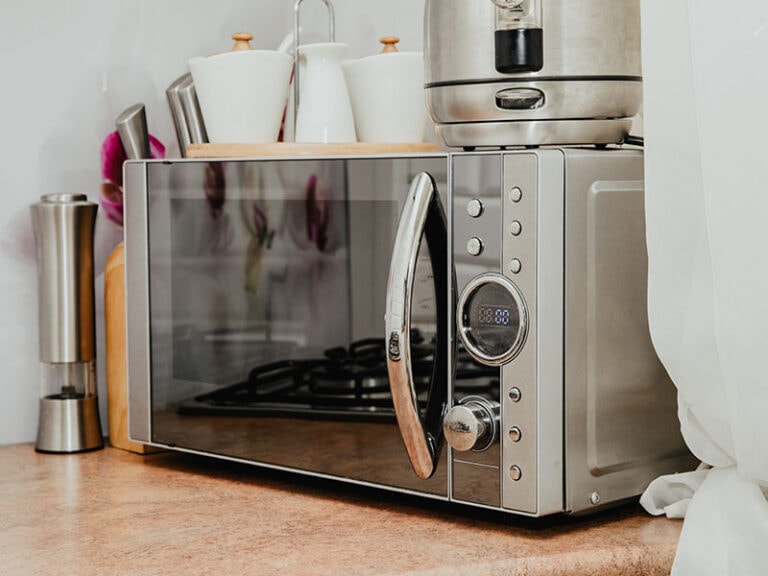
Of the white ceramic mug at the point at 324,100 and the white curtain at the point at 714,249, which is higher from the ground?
the white ceramic mug at the point at 324,100

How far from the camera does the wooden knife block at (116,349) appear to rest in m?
1.37

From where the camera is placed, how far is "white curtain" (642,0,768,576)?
877 mm

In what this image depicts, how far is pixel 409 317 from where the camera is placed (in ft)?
→ 3.30

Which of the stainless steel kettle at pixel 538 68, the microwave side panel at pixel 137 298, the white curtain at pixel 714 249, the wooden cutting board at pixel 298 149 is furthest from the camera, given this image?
the microwave side panel at pixel 137 298

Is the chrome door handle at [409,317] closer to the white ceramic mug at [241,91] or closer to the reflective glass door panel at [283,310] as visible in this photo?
the reflective glass door panel at [283,310]

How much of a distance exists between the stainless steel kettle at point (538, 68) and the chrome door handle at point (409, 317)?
0.27 ft

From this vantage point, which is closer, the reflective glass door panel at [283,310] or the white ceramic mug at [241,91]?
the reflective glass door panel at [283,310]

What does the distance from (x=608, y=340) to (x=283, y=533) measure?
1.06 ft

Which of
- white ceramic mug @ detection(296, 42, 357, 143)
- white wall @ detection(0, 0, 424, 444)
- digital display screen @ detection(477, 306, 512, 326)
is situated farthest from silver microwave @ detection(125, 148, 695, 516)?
white wall @ detection(0, 0, 424, 444)

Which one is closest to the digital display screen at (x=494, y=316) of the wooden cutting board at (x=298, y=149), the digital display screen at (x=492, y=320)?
the digital display screen at (x=492, y=320)

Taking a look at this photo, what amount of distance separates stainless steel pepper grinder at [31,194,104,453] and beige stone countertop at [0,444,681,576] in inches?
5.7

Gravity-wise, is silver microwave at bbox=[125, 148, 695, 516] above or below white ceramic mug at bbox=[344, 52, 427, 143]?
below

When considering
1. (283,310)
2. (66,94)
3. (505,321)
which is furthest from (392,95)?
(66,94)

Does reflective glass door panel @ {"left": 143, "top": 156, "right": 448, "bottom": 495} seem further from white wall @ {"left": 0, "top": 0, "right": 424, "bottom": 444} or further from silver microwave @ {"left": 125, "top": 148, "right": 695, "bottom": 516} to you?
white wall @ {"left": 0, "top": 0, "right": 424, "bottom": 444}
